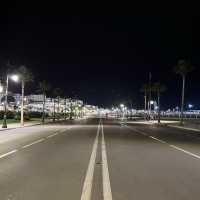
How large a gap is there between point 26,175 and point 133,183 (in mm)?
3198

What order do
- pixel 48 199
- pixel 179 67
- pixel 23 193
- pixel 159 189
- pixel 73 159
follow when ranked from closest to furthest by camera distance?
pixel 48 199 → pixel 23 193 → pixel 159 189 → pixel 73 159 → pixel 179 67

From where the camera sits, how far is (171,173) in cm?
Result: 1309

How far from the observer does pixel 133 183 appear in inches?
441

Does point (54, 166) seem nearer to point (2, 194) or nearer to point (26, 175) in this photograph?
point (26, 175)

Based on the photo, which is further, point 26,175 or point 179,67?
point 179,67

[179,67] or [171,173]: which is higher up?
[179,67]

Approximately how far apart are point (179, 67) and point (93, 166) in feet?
221

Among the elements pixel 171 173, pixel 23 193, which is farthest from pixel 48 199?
pixel 171 173

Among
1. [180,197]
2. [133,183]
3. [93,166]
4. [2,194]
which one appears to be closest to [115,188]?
[133,183]

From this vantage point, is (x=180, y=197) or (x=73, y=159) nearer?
(x=180, y=197)

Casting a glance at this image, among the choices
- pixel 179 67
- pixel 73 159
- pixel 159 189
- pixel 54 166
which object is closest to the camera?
pixel 159 189

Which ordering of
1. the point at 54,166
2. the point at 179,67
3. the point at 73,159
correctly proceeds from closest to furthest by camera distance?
the point at 54,166 < the point at 73,159 < the point at 179,67

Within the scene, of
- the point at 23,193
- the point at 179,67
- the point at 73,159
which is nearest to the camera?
the point at 23,193

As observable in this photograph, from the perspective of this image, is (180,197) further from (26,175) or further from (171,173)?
(26,175)
